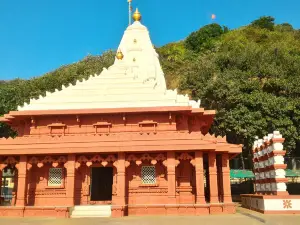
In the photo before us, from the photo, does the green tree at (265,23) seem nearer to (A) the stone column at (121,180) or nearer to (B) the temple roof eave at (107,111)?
(B) the temple roof eave at (107,111)

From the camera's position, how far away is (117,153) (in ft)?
52.1

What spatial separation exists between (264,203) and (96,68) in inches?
1158

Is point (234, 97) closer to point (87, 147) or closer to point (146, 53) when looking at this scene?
point (146, 53)

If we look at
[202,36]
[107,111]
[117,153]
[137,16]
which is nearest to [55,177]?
[117,153]

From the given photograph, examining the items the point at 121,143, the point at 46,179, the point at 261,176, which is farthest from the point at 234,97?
the point at 46,179

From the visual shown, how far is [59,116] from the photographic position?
1858 cm

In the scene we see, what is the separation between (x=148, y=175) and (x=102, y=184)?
219 inches

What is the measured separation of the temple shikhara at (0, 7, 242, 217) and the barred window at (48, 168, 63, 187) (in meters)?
0.05

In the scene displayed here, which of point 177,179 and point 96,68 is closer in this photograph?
point 177,179

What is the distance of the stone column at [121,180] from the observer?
15297mm

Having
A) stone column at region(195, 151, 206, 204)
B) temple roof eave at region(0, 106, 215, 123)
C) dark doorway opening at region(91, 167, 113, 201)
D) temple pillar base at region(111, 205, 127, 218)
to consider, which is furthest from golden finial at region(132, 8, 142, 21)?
temple pillar base at region(111, 205, 127, 218)

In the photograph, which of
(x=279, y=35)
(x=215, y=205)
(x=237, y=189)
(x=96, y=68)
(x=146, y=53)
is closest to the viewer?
(x=215, y=205)

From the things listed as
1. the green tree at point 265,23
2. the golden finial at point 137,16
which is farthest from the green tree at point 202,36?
the golden finial at point 137,16

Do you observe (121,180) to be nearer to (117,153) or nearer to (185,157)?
(117,153)
